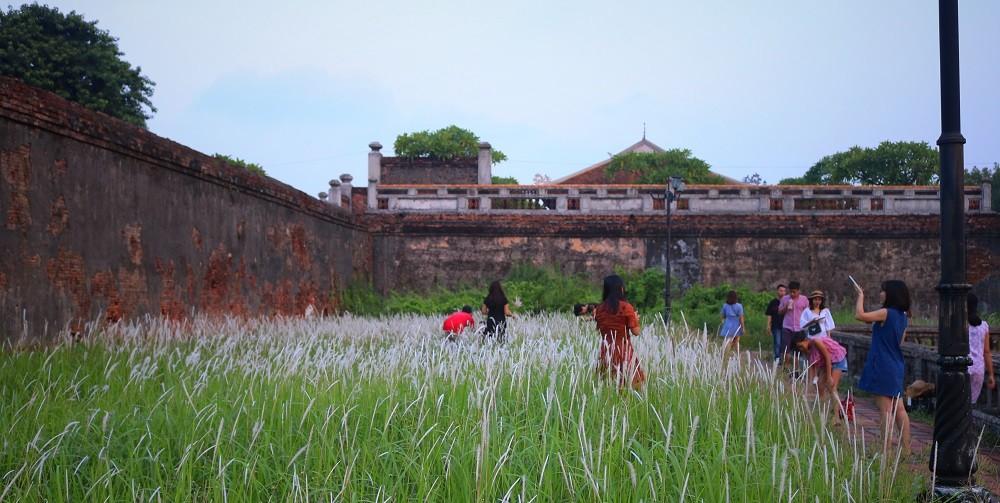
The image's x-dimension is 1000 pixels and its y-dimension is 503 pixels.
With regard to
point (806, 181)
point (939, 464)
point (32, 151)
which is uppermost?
point (806, 181)

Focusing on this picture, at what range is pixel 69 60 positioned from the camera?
1073 inches

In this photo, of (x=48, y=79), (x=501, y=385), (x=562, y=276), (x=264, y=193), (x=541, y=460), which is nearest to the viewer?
(x=541, y=460)

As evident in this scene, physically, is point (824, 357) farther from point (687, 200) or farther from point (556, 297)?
point (687, 200)

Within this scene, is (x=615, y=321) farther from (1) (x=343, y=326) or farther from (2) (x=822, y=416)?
(1) (x=343, y=326)

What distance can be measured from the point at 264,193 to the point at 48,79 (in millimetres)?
15651

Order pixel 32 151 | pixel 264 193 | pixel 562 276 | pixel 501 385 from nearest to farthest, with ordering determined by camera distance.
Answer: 1. pixel 501 385
2. pixel 32 151
3. pixel 264 193
4. pixel 562 276

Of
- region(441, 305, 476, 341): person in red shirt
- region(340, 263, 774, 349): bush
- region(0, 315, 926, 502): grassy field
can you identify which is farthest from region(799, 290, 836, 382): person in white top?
region(340, 263, 774, 349): bush

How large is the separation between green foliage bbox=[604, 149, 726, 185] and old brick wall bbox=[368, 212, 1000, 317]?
12.7m

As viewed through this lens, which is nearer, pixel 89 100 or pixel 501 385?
pixel 501 385

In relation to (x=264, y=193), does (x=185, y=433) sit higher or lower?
lower

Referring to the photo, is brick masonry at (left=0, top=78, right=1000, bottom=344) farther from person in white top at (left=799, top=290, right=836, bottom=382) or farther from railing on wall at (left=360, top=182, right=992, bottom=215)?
person in white top at (left=799, top=290, right=836, bottom=382)

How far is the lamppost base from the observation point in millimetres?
4375

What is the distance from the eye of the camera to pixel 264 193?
15.5 m

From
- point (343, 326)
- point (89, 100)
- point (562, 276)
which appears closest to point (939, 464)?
point (343, 326)
